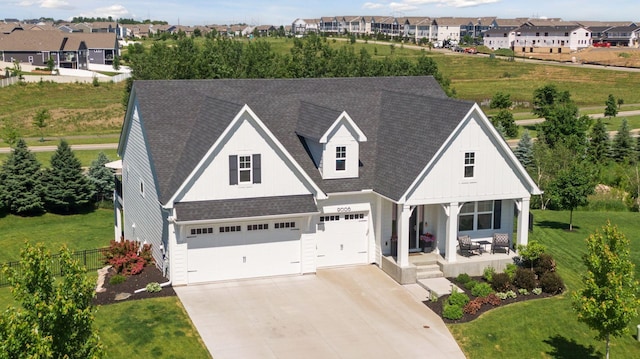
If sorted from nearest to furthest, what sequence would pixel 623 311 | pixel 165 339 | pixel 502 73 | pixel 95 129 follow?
pixel 623 311 → pixel 165 339 → pixel 95 129 → pixel 502 73

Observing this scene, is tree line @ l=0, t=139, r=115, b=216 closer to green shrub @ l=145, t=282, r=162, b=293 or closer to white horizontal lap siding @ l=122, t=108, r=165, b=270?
white horizontal lap siding @ l=122, t=108, r=165, b=270

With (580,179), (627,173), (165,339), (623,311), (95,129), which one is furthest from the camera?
(95,129)

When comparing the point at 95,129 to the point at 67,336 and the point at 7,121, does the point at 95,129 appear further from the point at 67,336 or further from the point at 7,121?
the point at 67,336

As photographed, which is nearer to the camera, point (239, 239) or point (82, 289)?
point (82, 289)

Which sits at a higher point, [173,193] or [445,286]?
[173,193]

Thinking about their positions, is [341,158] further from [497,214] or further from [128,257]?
[128,257]

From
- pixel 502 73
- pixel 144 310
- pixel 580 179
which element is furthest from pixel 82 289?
pixel 502 73
